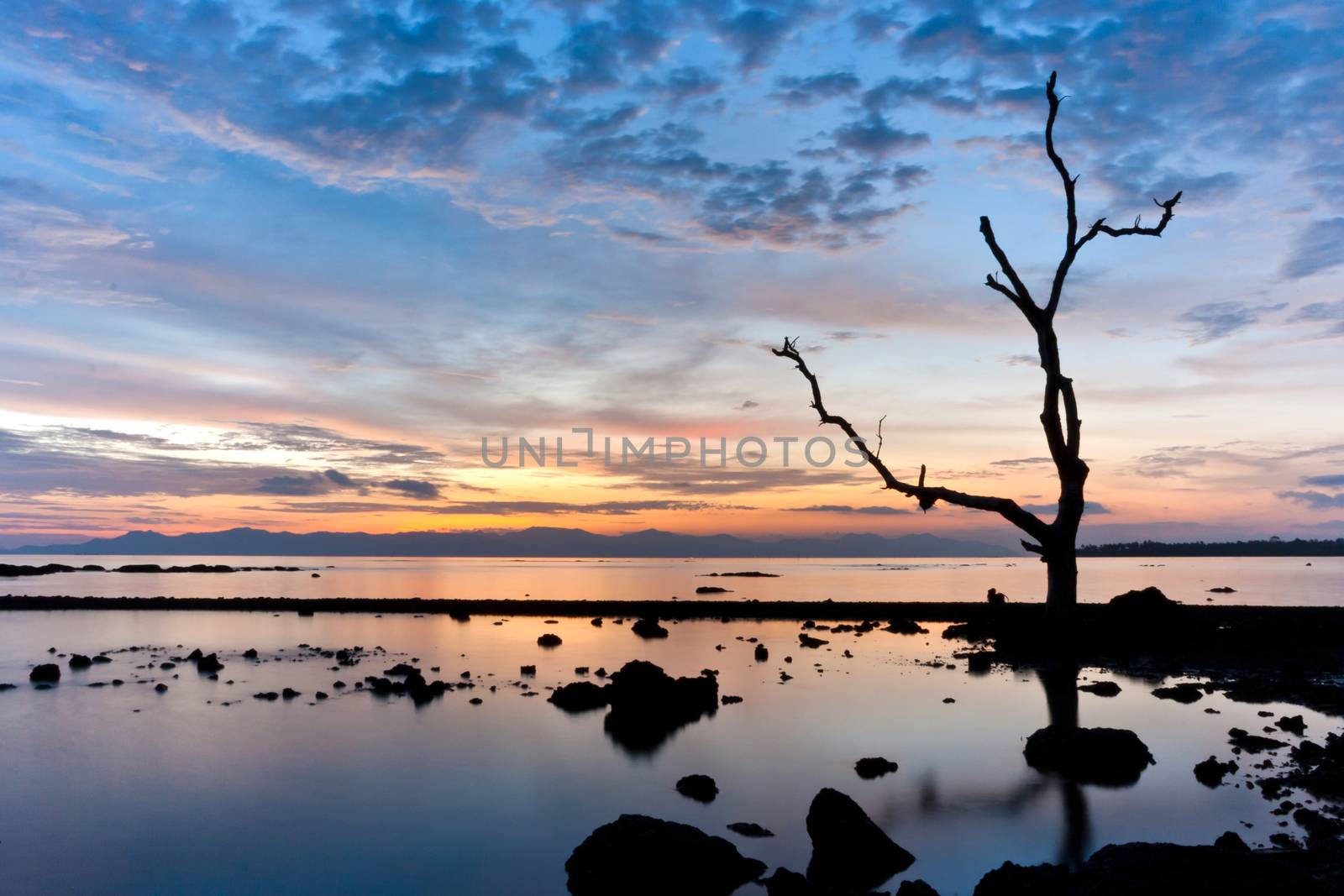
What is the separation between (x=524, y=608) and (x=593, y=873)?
133 feet

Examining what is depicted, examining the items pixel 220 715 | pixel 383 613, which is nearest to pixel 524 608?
pixel 383 613

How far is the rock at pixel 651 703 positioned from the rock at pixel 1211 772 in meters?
8.95

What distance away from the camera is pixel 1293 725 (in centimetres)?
1461

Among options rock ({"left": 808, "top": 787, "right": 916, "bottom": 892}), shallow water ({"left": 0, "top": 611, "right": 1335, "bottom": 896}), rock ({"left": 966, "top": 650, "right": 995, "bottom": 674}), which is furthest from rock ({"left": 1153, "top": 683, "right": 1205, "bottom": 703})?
rock ({"left": 808, "top": 787, "right": 916, "bottom": 892})

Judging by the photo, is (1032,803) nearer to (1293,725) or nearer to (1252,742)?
(1252,742)

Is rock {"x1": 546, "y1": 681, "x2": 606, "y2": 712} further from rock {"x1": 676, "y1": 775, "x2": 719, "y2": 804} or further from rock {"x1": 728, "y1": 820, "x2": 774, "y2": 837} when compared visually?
rock {"x1": 728, "y1": 820, "x2": 774, "y2": 837}

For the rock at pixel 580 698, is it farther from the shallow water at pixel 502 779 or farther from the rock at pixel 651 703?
the rock at pixel 651 703

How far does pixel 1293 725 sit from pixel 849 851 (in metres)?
9.77

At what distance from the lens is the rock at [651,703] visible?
17844 mm

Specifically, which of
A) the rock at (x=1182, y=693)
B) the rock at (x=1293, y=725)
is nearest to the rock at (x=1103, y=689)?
the rock at (x=1182, y=693)

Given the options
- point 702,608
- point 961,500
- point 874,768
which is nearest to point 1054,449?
point 961,500

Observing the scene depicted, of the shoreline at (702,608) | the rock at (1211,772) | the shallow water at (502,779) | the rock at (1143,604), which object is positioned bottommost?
the shallow water at (502,779)

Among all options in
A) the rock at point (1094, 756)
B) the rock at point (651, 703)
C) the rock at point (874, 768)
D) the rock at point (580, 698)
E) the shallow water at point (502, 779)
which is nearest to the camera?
the shallow water at point (502, 779)

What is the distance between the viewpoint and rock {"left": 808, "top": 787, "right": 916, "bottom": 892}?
30.5ft
